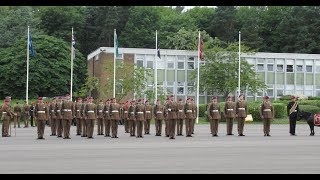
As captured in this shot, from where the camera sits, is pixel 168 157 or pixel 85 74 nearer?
pixel 168 157

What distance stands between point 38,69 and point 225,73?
20.0 meters

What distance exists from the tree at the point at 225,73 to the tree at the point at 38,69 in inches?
627

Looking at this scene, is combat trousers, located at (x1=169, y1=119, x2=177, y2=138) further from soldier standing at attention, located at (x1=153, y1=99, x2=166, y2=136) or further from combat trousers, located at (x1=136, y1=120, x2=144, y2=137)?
soldier standing at attention, located at (x1=153, y1=99, x2=166, y2=136)

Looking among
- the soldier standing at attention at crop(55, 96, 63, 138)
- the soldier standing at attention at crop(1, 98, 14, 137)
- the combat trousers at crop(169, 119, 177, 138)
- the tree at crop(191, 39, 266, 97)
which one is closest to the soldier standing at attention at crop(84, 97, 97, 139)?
the soldier standing at attention at crop(55, 96, 63, 138)

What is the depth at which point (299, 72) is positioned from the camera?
79438 millimetres

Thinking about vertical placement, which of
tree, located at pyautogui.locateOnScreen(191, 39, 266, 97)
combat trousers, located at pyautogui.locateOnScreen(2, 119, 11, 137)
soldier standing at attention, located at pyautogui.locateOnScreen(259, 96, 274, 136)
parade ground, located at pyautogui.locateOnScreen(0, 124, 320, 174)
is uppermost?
tree, located at pyautogui.locateOnScreen(191, 39, 266, 97)

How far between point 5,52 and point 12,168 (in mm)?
64178

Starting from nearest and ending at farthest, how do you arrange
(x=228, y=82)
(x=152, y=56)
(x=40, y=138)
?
(x=40, y=138) → (x=228, y=82) → (x=152, y=56)

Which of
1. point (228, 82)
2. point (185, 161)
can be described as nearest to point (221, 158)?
point (185, 161)

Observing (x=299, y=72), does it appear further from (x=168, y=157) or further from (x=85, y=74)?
(x=168, y=157)

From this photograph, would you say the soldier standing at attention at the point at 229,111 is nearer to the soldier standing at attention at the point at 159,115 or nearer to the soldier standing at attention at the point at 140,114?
the soldier standing at attention at the point at 159,115

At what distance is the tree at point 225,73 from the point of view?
Result: 228 ft

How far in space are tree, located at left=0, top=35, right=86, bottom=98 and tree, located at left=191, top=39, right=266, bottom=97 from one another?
1592cm

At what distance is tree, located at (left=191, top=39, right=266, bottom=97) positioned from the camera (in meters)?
69.5
